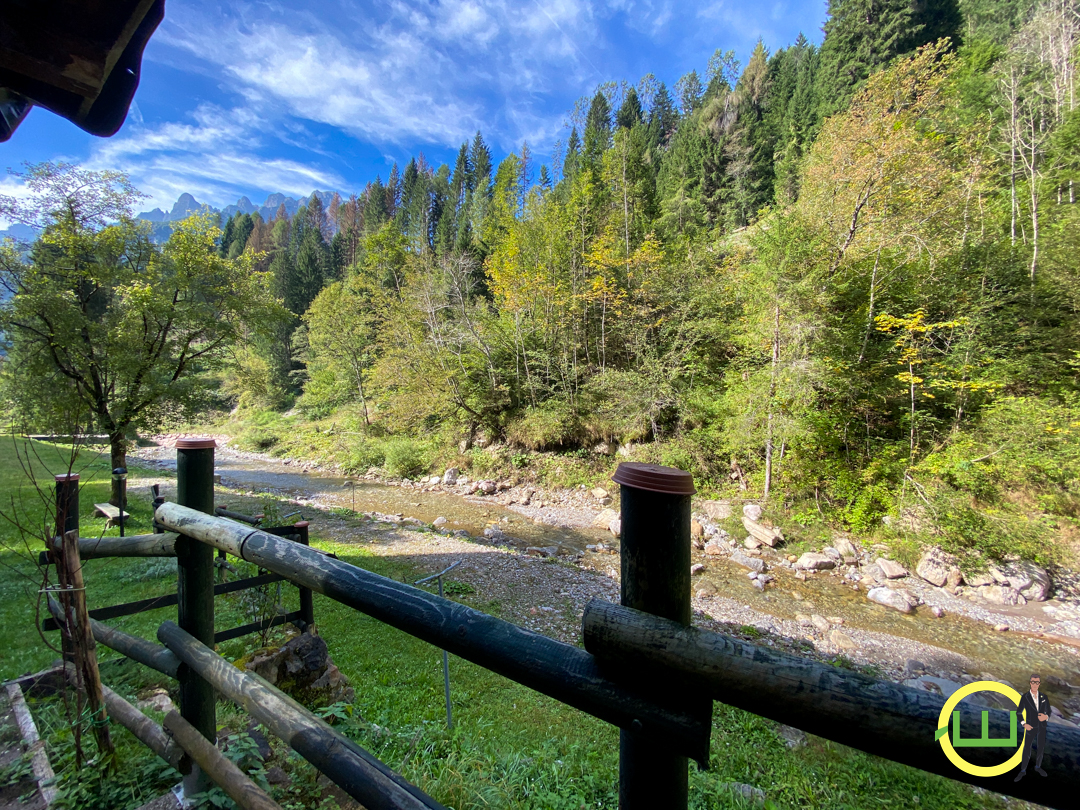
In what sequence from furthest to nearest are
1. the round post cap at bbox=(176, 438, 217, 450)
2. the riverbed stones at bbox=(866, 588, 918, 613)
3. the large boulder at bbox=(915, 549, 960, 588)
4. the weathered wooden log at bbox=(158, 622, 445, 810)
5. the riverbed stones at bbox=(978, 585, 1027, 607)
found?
the large boulder at bbox=(915, 549, 960, 588) < the riverbed stones at bbox=(866, 588, 918, 613) < the riverbed stones at bbox=(978, 585, 1027, 607) < the round post cap at bbox=(176, 438, 217, 450) < the weathered wooden log at bbox=(158, 622, 445, 810)

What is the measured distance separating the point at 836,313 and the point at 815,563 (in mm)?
5557

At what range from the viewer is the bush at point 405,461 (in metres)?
15.5

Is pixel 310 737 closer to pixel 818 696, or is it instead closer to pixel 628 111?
pixel 818 696

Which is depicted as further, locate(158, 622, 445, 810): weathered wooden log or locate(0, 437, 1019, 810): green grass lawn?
locate(0, 437, 1019, 810): green grass lawn

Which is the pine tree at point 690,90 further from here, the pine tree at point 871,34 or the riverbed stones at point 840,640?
the riverbed stones at point 840,640

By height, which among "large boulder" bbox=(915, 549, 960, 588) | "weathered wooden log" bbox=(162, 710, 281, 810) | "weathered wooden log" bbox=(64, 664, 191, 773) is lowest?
"large boulder" bbox=(915, 549, 960, 588)

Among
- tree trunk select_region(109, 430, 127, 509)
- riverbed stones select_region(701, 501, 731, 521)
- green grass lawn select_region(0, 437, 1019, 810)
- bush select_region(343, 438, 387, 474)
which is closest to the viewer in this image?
green grass lawn select_region(0, 437, 1019, 810)

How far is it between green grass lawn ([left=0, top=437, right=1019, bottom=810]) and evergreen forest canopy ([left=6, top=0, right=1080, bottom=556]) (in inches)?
252

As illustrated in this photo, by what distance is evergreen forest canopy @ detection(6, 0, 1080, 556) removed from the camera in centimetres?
796

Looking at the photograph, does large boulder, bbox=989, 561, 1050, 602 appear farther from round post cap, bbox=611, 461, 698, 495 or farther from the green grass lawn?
round post cap, bbox=611, 461, 698, 495

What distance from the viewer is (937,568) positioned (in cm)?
724

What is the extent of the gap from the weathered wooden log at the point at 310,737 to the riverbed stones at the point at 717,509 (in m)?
10.3

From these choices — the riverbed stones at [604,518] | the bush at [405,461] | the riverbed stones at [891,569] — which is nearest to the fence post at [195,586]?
the riverbed stones at [604,518]

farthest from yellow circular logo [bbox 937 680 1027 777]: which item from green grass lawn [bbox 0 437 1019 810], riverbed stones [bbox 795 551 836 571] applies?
riverbed stones [bbox 795 551 836 571]
